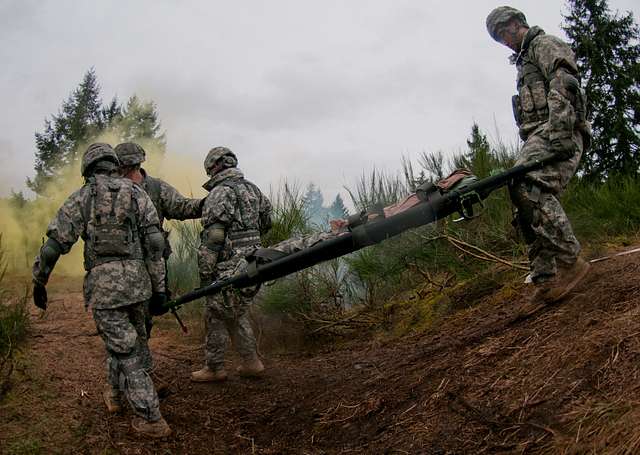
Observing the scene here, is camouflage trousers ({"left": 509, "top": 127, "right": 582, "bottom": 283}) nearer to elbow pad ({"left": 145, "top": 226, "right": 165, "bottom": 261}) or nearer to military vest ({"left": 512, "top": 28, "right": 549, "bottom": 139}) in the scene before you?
military vest ({"left": 512, "top": 28, "right": 549, "bottom": 139})

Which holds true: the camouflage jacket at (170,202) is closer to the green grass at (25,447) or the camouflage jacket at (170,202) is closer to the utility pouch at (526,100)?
the green grass at (25,447)

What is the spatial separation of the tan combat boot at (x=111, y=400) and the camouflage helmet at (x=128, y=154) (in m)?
2.10

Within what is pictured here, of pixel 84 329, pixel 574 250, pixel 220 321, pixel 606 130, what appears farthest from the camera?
pixel 606 130

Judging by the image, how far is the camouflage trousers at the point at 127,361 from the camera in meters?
3.98

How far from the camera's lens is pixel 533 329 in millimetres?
3803

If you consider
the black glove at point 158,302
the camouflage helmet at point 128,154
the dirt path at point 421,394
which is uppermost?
the camouflage helmet at point 128,154

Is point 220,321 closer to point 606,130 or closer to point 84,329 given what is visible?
point 84,329

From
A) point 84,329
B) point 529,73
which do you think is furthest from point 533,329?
point 84,329

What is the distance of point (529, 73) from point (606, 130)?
837cm

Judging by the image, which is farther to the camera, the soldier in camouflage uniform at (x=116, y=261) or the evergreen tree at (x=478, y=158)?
the evergreen tree at (x=478, y=158)

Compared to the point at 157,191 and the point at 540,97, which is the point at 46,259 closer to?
the point at 157,191

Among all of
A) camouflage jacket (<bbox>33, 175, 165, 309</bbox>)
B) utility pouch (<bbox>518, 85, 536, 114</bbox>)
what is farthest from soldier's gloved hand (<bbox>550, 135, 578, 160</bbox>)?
camouflage jacket (<bbox>33, 175, 165, 309</bbox>)

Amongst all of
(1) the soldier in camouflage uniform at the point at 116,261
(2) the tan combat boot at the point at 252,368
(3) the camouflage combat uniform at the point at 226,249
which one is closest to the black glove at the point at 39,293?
(1) the soldier in camouflage uniform at the point at 116,261

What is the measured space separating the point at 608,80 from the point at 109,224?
11028 mm
